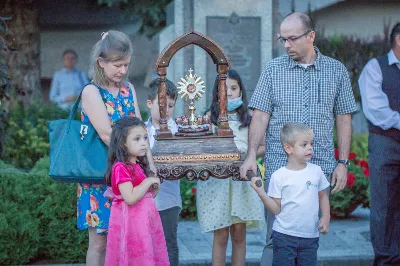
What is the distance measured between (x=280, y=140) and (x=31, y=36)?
7.07m

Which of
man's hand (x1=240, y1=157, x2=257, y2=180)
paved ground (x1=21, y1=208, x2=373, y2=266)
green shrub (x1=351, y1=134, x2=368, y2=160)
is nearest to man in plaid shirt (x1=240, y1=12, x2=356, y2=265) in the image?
man's hand (x1=240, y1=157, x2=257, y2=180)

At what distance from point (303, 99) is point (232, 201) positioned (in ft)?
3.26

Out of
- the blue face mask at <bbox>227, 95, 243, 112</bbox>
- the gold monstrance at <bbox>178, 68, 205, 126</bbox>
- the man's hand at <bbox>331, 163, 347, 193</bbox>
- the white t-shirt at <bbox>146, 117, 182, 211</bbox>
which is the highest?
the gold monstrance at <bbox>178, 68, 205, 126</bbox>

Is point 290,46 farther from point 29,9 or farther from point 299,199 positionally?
point 29,9

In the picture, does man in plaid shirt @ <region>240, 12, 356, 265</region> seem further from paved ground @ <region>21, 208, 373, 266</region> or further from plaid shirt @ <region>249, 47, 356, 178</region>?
paved ground @ <region>21, 208, 373, 266</region>

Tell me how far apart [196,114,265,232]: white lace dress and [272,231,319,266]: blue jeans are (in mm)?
765

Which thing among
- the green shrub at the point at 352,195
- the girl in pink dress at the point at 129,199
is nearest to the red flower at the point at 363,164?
the green shrub at the point at 352,195

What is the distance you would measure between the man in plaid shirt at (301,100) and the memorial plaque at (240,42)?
205 inches

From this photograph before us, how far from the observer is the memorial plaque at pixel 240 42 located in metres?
11.0

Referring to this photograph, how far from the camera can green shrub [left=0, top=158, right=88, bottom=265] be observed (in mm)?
7012

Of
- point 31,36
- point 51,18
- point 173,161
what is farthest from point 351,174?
point 51,18

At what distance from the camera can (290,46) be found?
560 centimetres

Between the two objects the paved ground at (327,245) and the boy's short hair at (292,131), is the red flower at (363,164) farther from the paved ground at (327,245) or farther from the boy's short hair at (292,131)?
the boy's short hair at (292,131)

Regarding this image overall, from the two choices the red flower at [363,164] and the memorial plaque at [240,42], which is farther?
the memorial plaque at [240,42]
